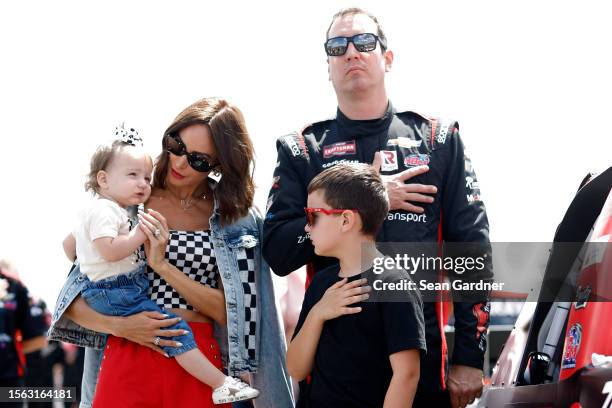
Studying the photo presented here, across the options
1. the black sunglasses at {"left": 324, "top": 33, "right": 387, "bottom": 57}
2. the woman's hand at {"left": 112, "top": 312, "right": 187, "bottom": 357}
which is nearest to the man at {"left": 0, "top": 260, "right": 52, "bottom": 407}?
the woman's hand at {"left": 112, "top": 312, "right": 187, "bottom": 357}

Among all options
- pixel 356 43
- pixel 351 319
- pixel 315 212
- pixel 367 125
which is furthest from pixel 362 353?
pixel 356 43

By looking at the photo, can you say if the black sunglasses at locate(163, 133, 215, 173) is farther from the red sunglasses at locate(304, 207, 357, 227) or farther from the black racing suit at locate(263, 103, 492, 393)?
the red sunglasses at locate(304, 207, 357, 227)

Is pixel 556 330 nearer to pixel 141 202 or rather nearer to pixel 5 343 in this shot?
pixel 141 202

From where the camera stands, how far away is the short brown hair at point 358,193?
346 centimetres

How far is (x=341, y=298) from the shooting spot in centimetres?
337

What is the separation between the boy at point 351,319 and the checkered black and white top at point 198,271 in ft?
1.83

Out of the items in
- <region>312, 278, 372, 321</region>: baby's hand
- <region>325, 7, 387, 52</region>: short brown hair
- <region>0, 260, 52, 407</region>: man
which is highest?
<region>325, 7, 387, 52</region>: short brown hair

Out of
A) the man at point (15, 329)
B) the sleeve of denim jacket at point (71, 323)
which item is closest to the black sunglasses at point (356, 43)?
the sleeve of denim jacket at point (71, 323)

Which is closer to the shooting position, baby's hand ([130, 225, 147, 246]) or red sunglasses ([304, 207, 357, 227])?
red sunglasses ([304, 207, 357, 227])

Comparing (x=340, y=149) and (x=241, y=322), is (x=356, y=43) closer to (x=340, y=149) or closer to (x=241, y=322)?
(x=340, y=149)

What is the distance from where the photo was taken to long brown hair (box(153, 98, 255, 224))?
4.05 metres

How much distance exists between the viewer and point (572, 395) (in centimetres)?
297

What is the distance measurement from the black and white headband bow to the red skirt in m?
A: 0.90

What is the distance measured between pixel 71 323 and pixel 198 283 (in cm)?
63
